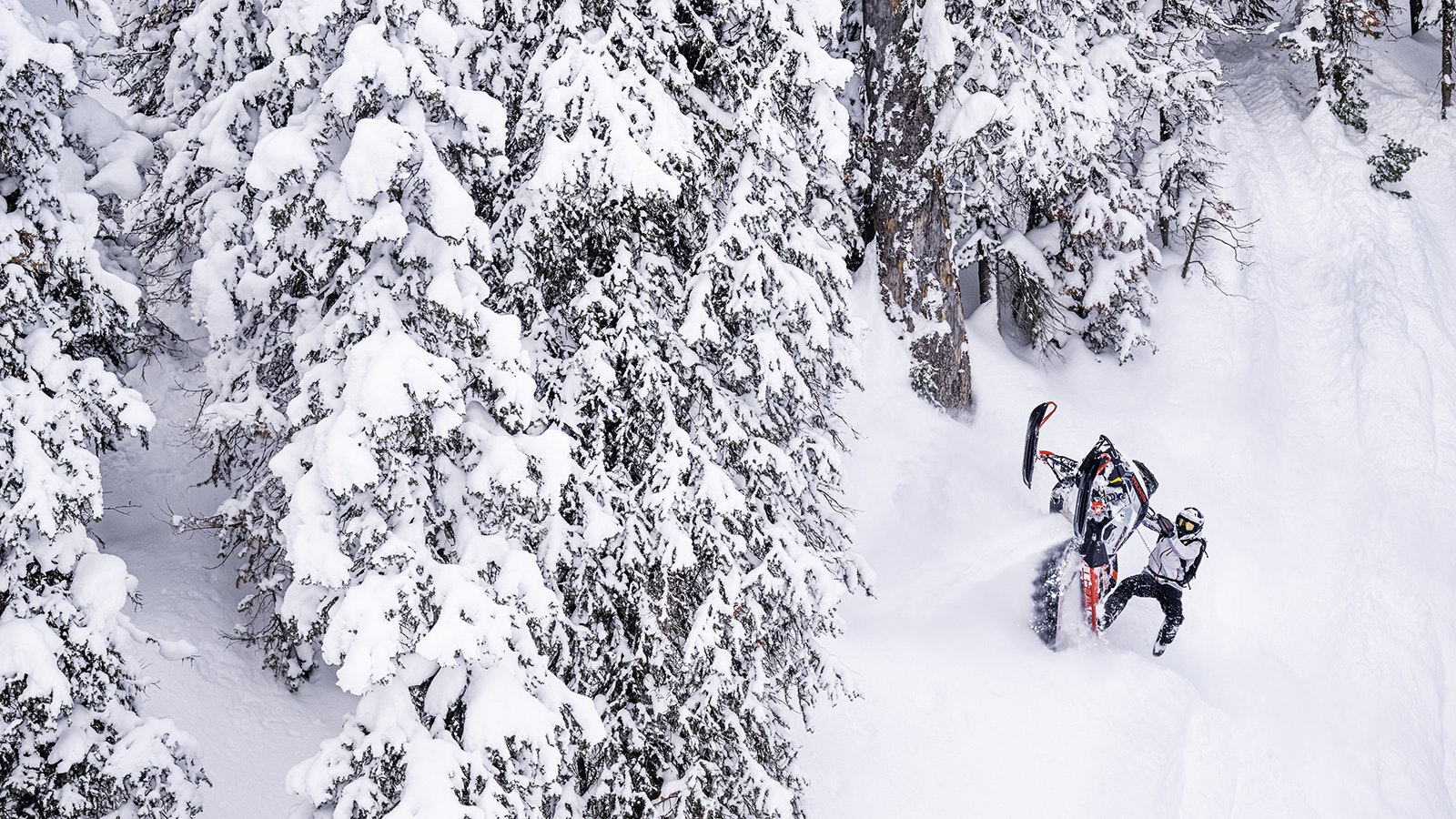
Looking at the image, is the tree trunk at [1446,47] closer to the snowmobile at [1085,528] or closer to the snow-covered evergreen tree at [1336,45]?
the snow-covered evergreen tree at [1336,45]

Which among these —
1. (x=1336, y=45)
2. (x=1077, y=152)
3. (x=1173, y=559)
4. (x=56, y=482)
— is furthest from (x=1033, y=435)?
(x=1336, y=45)

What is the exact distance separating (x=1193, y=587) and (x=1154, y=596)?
83.4 inches

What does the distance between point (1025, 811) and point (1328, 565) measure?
6.87 meters

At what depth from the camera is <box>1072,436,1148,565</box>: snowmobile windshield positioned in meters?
10.9

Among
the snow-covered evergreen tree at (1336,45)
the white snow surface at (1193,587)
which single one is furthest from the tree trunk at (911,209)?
the snow-covered evergreen tree at (1336,45)

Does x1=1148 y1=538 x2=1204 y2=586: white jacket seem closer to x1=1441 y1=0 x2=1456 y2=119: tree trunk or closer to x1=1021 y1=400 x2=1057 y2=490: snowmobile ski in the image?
x1=1021 y1=400 x2=1057 y2=490: snowmobile ski

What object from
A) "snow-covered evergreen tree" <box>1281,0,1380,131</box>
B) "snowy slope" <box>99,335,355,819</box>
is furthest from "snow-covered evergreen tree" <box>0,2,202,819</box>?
"snow-covered evergreen tree" <box>1281,0,1380,131</box>

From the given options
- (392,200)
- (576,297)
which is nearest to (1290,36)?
(576,297)

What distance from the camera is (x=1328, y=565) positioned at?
13.8 m

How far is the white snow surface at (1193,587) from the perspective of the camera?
10.2 meters

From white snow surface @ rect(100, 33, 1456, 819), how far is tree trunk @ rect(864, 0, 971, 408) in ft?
1.37

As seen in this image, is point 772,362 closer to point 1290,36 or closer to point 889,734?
point 889,734

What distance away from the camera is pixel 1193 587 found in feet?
43.0

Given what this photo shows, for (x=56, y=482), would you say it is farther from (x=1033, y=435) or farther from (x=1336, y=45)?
(x=1336, y=45)
